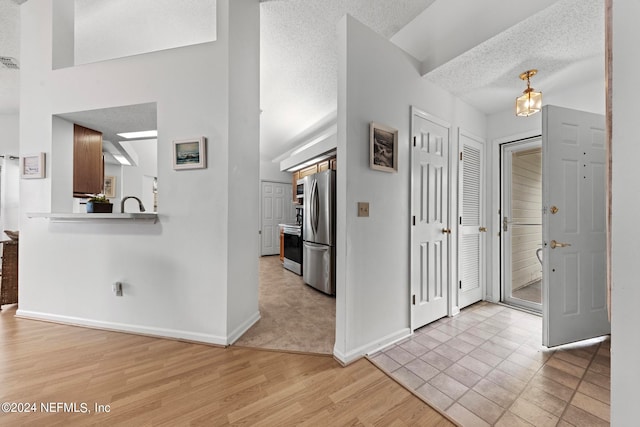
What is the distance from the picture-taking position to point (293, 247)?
4.61 metres

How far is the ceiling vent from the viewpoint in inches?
108

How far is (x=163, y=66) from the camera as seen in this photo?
7.02 ft

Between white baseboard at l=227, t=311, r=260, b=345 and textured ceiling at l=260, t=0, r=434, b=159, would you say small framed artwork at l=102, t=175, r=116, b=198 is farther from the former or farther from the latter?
white baseboard at l=227, t=311, r=260, b=345

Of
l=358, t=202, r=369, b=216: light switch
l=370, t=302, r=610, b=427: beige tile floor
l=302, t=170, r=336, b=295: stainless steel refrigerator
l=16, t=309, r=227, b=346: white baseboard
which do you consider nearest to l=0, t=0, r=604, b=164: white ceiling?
l=302, t=170, r=336, b=295: stainless steel refrigerator

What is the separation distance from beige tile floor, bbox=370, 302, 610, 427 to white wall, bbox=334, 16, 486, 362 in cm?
31

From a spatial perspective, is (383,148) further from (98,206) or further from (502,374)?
(98,206)

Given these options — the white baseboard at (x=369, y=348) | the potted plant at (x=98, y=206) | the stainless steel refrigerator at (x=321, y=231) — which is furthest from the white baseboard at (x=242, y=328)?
the potted plant at (x=98, y=206)

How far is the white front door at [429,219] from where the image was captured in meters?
2.27

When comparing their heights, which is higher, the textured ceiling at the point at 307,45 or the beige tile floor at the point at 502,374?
the textured ceiling at the point at 307,45

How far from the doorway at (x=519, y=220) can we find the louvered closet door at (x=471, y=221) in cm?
27

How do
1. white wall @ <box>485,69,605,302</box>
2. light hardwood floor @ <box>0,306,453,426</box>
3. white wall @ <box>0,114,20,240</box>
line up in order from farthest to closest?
1. white wall @ <box>0,114,20,240</box>
2. white wall @ <box>485,69,605,302</box>
3. light hardwood floor @ <box>0,306,453,426</box>

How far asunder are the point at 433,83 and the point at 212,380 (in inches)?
125

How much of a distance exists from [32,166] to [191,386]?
2742mm

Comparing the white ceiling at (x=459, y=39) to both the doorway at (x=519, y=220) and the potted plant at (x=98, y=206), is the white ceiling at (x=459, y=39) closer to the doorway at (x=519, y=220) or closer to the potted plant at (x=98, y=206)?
the doorway at (x=519, y=220)
